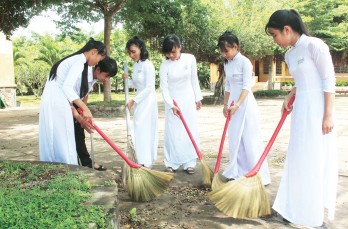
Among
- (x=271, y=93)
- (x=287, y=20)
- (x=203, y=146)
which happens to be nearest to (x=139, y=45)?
(x=287, y=20)

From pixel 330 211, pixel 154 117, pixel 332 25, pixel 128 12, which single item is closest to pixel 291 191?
pixel 330 211

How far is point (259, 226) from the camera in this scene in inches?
115

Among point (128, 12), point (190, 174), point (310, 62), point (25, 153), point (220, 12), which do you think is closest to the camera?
point (310, 62)

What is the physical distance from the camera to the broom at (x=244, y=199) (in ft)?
9.55

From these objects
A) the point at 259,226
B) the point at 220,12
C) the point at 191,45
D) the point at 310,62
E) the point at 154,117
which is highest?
the point at 220,12

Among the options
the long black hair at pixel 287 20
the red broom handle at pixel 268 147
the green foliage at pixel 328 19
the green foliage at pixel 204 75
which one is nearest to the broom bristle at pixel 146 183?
the red broom handle at pixel 268 147

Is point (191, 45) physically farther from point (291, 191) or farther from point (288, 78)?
point (291, 191)

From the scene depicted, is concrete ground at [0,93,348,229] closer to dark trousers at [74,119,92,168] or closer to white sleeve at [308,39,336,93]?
dark trousers at [74,119,92,168]

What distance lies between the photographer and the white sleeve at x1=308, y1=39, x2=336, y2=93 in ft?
8.73

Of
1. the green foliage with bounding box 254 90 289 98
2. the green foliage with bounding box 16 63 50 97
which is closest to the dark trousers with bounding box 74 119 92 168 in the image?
the green foliage with bounding box 254 90 289 98

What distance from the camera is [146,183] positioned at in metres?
3.49

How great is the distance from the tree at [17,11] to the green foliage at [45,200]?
6143 millimetres

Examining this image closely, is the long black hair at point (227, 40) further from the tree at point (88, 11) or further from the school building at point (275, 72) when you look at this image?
the school building at point (275, 72)

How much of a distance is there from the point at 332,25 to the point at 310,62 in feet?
65.4
